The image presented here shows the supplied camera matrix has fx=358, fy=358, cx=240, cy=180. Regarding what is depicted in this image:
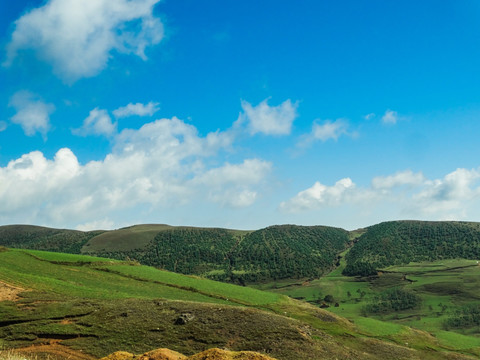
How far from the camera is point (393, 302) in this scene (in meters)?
122

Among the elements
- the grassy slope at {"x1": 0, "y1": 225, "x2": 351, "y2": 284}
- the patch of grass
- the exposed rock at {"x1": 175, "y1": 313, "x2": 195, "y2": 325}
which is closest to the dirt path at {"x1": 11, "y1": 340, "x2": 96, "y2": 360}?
the exposed rock at {"x1": 175, "y1": 313, "x2": 195, "y2": 325}

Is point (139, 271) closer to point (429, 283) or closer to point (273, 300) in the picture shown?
point (273, 300)

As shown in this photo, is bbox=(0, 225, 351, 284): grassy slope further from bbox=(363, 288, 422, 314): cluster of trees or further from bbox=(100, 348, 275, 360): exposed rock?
bbox=(100, 348, 275, 360): exposed rock

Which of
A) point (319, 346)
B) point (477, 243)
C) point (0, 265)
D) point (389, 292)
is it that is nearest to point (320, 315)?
point (319, 346)

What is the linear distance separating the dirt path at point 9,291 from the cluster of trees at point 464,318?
326 ft

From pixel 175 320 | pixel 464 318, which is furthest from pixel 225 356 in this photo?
pixel 464 318

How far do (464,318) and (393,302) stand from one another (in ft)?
82.1

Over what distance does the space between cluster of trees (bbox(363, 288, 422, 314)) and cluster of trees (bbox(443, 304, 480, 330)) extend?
581 inches

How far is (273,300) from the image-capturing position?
46.6 metres

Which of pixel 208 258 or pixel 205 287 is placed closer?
pixel 205 287

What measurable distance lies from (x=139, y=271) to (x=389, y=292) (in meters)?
109

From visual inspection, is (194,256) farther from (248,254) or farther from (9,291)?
(9,291)

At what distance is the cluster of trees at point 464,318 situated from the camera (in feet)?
312

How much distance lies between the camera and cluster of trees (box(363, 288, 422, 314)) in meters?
117
